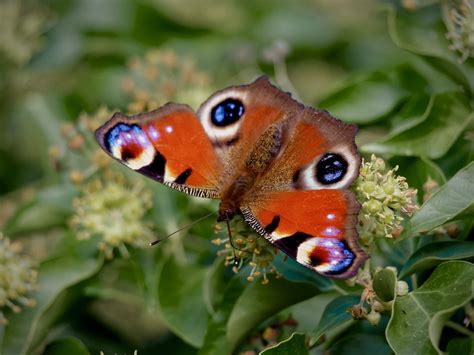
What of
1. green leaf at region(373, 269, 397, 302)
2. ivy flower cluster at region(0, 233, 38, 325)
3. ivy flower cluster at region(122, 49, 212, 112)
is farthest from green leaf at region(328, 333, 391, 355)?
ivy flower cluster at region(122, 49, 212, 112)

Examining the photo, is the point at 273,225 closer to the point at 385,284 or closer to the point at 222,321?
the point at 385,284

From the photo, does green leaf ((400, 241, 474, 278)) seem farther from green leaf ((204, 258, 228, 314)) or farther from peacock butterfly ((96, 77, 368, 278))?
green leaf ((204, 258, 228, 314))

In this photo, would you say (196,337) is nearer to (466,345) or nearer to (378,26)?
(466,345)

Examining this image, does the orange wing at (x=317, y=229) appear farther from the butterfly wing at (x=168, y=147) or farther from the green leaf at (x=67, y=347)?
the green leaf at (x=67, y=347)

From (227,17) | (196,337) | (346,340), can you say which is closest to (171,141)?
(196,337)

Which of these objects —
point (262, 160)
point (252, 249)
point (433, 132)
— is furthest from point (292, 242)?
point (433, 132)

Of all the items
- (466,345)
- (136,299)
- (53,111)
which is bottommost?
(136,299)
